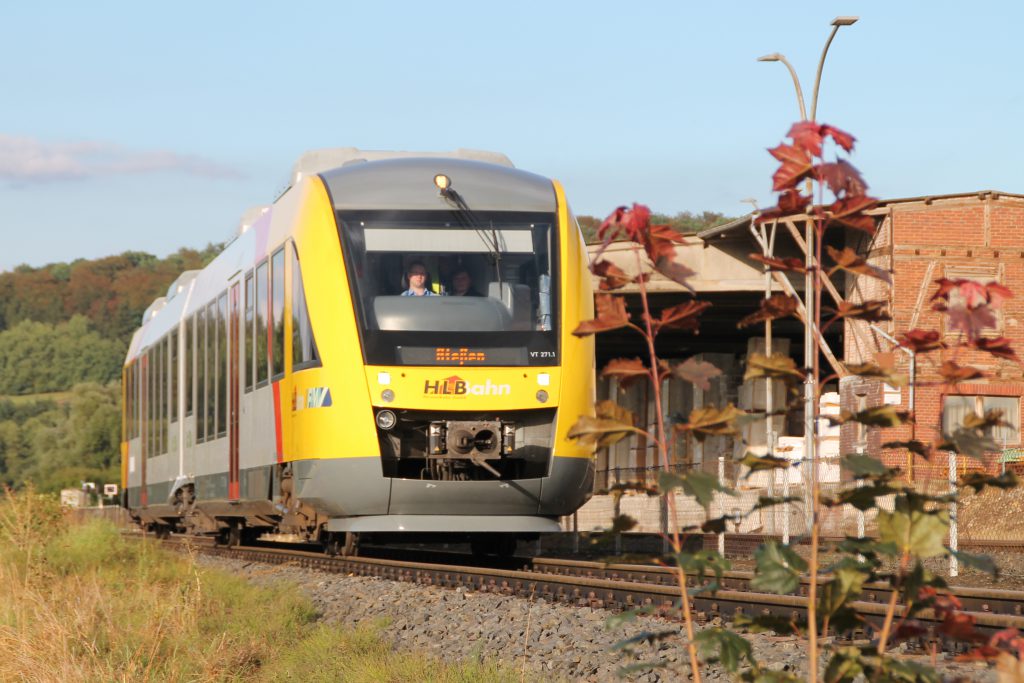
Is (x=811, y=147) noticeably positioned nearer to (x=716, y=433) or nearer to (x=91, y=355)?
(x=716, y=433)

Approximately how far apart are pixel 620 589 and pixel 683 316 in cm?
737

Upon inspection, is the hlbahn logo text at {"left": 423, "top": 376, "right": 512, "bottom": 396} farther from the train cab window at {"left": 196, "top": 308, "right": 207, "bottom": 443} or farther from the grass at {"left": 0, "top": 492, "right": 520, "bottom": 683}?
the train cab window at {"left": 196, "top": 308, "right": 207, "bottom": 443}

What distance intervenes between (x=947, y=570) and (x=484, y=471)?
20.0ft

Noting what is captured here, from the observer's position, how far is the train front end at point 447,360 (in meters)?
12.6

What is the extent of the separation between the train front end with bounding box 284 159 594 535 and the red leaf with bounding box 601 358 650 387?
8074mm

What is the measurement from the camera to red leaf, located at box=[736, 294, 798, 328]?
13.7ft

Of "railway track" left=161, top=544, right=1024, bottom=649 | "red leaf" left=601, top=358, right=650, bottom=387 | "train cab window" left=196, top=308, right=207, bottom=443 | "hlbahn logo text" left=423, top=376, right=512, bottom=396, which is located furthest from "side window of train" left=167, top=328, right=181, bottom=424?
"red leaf" left=601, top=358, right=650, bottom=387

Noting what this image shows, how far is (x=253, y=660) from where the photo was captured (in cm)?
940

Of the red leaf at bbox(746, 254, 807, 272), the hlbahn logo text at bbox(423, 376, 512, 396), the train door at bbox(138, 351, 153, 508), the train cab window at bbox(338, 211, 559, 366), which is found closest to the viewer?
the red leaf at bbox(746, 254, 807, 272)

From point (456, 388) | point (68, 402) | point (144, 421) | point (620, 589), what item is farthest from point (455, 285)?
point (68, 402)

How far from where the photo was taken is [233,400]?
16656 millimetres

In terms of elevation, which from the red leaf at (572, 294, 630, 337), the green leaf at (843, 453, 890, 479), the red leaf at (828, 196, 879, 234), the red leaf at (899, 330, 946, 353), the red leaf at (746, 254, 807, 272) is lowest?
the green leaf at (843, 453, 890, 479)

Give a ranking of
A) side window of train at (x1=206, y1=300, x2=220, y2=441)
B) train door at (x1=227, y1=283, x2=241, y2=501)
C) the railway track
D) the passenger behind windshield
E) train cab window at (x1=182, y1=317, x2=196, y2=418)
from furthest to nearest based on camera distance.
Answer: train cab window at (x1=182, y1=317, x2=196, y2=418)
side window of train at (x1=206, y1=300, x2=220, y2=441)
train door at (x1=227, y1=283, x2=241, y2=501)
the passenger behind windshield
the railway track

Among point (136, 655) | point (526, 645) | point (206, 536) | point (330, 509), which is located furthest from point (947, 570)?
point (206, 536)
